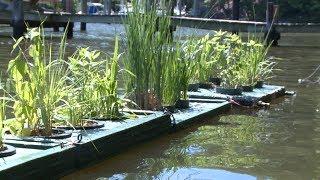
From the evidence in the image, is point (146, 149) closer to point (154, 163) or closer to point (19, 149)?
point (154, 163)

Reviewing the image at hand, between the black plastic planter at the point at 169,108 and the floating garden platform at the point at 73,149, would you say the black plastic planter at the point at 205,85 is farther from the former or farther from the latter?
the floating garden platform at the point at 73,149

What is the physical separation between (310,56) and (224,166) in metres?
20.3

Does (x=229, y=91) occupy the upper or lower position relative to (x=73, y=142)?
lower

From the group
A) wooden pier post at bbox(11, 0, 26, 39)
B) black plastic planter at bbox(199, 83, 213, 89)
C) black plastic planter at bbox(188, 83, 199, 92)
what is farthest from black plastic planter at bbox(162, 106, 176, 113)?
wooden pier post at bbox(11, 0, 26, 39)

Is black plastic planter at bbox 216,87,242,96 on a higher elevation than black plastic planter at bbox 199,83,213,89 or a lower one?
lower

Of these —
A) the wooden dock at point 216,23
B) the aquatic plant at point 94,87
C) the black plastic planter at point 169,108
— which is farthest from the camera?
the wooden dock at point 216,23

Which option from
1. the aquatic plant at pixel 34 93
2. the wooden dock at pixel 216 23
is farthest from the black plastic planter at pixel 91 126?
the wooden dock at pixel 216 23

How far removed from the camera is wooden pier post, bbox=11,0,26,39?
101ft

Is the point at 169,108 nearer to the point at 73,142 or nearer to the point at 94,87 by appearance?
the point at 94,87

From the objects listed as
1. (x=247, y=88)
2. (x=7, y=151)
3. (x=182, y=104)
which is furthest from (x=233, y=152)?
(x=247, y=88)

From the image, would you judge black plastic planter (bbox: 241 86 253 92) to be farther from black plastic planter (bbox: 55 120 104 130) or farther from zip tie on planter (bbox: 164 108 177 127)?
black plastic planter (bbox: 55 120 104 130)

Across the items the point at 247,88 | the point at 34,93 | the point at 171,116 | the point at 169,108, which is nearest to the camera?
the point at 34,93

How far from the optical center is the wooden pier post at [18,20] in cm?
3084

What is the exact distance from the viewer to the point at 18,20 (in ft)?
101
